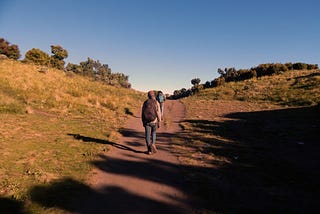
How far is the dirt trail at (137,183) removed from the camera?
17.0 feet

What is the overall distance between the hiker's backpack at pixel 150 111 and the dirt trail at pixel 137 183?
1285mm

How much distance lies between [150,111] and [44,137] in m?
4.67

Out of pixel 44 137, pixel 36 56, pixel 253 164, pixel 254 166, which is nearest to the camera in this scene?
pixel 254 166

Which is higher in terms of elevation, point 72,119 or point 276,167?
point 72,119

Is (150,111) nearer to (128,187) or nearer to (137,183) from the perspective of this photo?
(137,183)

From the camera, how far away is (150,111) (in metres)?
8.91

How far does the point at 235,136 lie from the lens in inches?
482

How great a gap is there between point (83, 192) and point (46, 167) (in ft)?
6.33

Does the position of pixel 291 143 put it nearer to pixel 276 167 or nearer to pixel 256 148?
pixel 256 148

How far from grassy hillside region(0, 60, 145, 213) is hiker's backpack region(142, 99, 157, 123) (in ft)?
6.71

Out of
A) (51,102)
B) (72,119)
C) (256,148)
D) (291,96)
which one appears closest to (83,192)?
(256,148)

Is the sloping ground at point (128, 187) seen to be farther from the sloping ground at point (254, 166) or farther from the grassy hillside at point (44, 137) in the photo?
the sloping ground at point (254, 166)

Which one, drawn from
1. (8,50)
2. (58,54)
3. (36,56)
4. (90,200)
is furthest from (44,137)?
(58,54)

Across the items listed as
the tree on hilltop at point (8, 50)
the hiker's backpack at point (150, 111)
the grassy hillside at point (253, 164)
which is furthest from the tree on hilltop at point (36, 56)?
the hiker's backpack at point (150, 111)
